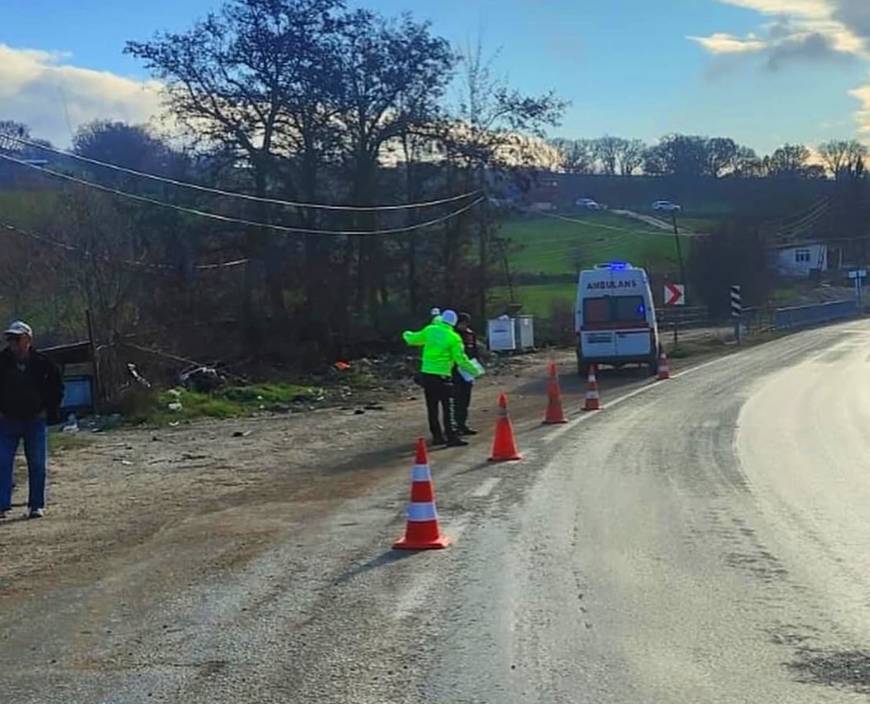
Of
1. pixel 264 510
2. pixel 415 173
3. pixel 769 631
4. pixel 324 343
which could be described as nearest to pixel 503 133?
pixel 415 173

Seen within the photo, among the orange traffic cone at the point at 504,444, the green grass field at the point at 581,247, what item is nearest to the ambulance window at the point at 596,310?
the orange traffic cone at the point at 504,444

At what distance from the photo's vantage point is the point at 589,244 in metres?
82.7

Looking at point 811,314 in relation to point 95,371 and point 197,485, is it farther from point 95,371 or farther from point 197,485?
point 197,485

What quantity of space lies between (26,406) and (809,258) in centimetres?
10730

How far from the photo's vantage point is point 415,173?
149ft

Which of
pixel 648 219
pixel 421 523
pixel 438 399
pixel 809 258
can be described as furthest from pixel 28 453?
pixel 809 258

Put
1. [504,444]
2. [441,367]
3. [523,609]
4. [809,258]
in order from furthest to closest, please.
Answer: [809,258] → [441,367] → [504,444] → [523,609]

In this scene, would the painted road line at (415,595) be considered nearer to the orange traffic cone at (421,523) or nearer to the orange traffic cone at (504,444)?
the orange traffic cone at (421,523)

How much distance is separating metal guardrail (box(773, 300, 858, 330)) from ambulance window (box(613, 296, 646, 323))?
32718 mm

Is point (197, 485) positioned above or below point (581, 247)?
below

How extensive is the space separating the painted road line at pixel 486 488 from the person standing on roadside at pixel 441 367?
3736 mm

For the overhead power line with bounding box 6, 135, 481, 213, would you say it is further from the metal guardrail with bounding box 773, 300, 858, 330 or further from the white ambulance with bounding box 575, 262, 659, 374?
the metal guardrail with bounding box 773, 300, 858, 330

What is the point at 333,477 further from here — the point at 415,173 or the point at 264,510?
the point at 415,173

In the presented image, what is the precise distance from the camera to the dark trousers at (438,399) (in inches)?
669
